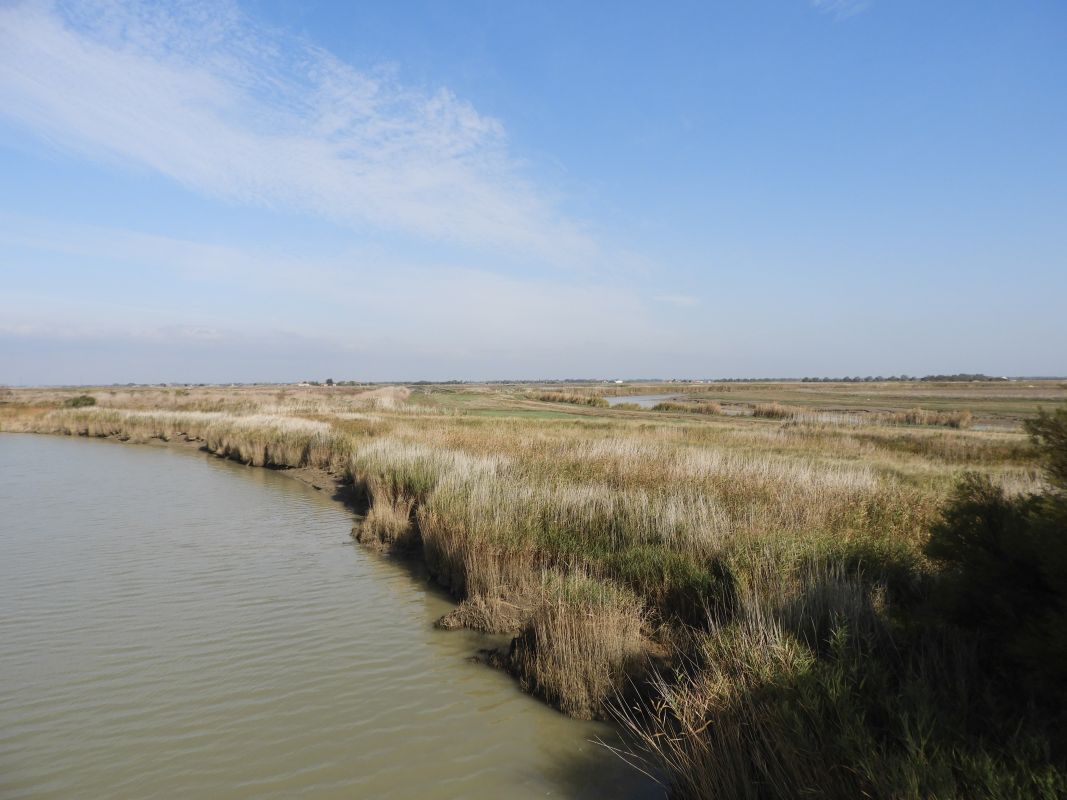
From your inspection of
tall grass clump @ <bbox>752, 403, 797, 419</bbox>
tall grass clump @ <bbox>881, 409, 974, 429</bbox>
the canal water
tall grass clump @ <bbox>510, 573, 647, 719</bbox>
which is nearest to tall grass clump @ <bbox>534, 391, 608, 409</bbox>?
tall grass clump @ <bbox>752, 403, 797, 419</bbox>

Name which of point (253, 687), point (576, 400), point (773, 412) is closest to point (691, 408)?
point (773, 412)

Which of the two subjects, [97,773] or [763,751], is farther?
[97,773]

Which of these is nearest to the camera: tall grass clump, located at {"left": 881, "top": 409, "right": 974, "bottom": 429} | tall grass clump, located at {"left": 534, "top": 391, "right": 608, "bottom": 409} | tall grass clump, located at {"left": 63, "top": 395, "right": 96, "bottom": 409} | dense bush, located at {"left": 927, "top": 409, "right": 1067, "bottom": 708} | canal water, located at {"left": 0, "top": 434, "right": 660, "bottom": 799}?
dense bush, located at {"left": 927, "top": 409, "right": 1067, "bottom": 708}

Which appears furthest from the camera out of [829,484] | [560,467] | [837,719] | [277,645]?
[560,467]

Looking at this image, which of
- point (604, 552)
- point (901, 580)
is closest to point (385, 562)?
point (604, 552)

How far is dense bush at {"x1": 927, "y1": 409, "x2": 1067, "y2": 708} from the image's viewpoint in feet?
11.6

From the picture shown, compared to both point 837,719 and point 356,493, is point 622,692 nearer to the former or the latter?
point 837,719

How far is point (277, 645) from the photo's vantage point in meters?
7.49

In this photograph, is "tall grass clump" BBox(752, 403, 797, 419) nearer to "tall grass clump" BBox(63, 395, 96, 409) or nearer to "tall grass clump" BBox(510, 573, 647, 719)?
"tall grass clump" BBox(510, 573, 647, 719)

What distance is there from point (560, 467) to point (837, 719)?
10.6 m

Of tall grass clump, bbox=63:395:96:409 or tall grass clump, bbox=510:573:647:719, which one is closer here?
tall grass clump, bbox=510:573:647:719

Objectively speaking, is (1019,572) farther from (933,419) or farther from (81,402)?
(81,402)

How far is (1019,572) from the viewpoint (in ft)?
13.5

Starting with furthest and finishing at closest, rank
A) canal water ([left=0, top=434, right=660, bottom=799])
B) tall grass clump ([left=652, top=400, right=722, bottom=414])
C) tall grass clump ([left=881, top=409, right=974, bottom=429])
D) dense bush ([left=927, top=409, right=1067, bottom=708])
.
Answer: tall grass clump ([left=652, top=400, right=722, bottom=414])
tall grass clump ([left=881, top=409, right=974, bottom=429])
canal water ([left=0, top=434, right=660, bottom=799])
dense bush ([left=927, top=409, right=1067, bottom=708])
